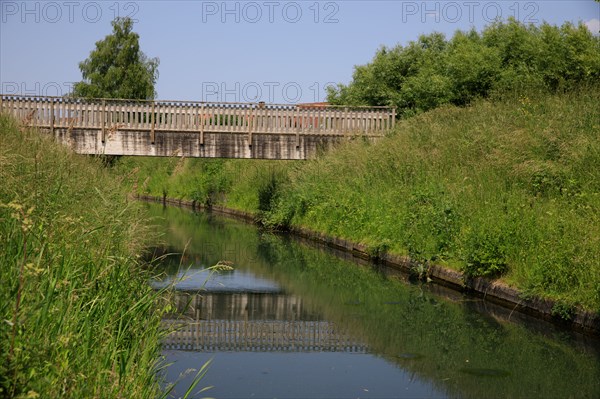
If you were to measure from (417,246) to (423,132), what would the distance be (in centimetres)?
822

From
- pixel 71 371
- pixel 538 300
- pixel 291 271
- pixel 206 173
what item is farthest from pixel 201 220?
pixel 71 371

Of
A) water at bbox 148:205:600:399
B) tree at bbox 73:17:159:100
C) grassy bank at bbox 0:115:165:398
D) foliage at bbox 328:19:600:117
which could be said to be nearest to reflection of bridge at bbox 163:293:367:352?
water at bbox 148:205:600:399

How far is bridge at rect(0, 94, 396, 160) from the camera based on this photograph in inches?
1236

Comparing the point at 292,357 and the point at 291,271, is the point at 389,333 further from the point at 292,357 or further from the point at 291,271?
the point at 291,271

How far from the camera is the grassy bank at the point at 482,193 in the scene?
14.2 meters

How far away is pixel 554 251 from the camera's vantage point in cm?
1396

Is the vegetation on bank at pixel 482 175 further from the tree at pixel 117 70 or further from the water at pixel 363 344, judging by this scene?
the tree at pixel 117 70

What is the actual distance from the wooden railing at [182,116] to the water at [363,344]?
13.5 m

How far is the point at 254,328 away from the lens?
13320mm

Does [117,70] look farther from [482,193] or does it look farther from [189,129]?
[482,193]

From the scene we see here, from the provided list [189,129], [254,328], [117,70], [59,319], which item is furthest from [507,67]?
[117,70]

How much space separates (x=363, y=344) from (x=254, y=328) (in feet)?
6.17

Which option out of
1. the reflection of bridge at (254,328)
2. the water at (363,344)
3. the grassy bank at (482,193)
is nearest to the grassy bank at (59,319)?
the water at (363,344)

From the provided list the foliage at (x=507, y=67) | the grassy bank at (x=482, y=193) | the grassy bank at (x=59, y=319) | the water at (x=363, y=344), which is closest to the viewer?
the grassy bank at (x=59, y=319)
